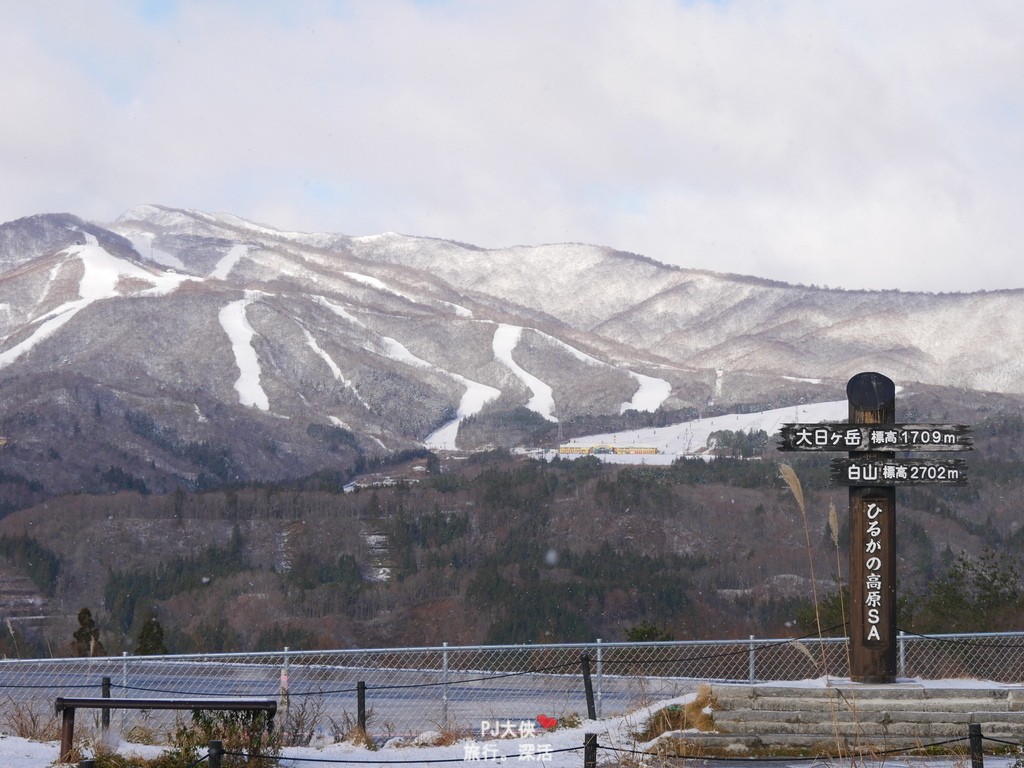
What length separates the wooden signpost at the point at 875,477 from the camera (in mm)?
14852

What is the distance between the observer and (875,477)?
49.1 ft

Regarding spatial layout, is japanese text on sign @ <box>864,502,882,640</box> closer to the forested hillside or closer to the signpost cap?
the signpost cap

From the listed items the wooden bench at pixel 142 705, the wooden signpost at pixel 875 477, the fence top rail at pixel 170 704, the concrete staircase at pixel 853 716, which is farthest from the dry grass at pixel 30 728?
the wooden signpost at pixel 875 477

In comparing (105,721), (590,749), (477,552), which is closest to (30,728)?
(105,721)

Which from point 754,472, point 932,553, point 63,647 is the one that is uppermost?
point 754,472

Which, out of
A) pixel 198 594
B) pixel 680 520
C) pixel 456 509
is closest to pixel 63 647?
pixel 198 594

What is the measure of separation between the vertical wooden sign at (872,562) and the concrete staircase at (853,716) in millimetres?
710

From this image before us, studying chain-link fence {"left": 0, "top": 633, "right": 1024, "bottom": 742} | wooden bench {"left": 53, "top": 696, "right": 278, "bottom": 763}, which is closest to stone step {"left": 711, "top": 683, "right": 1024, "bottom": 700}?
chain-link fence {"left": 0, "top": 633, "right": 1024, "bottom": 742}

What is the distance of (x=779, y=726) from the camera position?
42.8 ft

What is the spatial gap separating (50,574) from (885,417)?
11701 centimetres

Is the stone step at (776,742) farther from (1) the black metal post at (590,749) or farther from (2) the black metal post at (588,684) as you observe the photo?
(1) the black metal post at (590,749)

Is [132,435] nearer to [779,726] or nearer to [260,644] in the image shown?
[260,644]

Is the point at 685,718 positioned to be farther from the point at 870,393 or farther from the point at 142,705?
the point at 142,705

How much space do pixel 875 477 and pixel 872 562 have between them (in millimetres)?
1107
